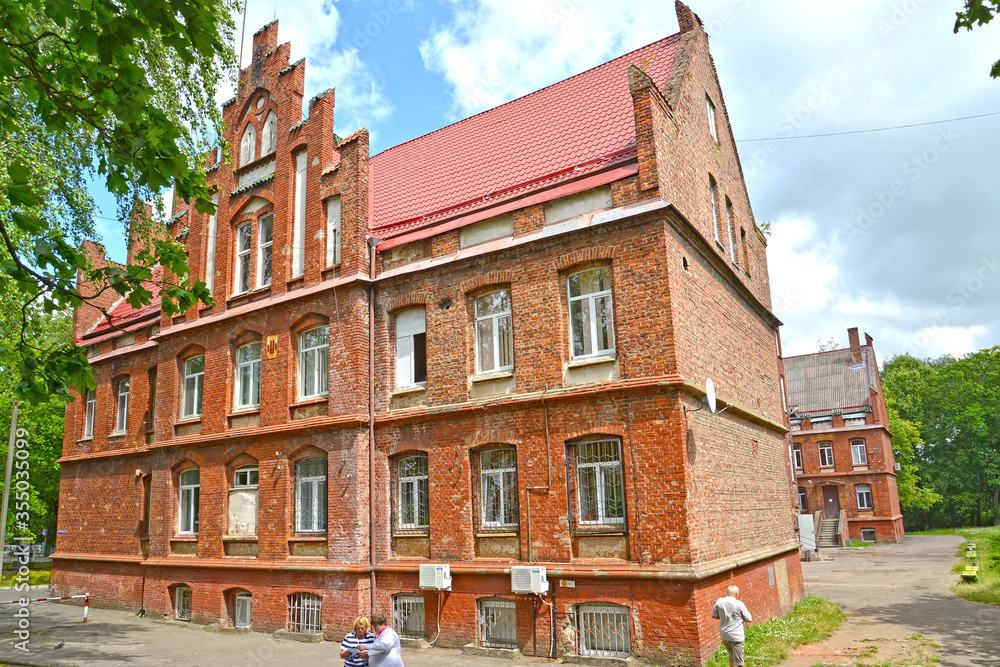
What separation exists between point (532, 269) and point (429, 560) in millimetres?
6124

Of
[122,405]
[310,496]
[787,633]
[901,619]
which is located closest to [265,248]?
[310,496]

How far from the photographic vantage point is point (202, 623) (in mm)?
17016

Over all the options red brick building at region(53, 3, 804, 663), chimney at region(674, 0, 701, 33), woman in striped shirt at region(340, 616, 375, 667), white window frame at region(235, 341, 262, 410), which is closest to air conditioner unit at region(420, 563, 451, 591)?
red brick building at region(53, 3, 804, 663)

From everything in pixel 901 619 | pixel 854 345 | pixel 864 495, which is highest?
pixel 854 345

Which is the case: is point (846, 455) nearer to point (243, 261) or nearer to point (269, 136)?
point (243, 261)

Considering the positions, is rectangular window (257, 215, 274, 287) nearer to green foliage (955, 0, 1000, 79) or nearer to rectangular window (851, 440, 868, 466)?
green foliage (955, 0, 1000, 79)

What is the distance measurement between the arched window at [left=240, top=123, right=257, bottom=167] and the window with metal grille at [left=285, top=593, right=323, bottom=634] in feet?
37.2

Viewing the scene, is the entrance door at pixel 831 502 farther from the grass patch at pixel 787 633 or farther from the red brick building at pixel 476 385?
the grass patch at pixel 787 633

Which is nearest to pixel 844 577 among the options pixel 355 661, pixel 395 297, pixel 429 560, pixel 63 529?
pixel 429 560

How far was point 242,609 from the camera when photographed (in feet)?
54.7

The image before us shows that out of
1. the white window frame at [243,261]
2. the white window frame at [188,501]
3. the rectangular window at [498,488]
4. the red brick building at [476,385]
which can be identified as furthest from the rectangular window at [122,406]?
the rectangular window at [498,488]

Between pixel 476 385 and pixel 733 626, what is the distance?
250 inches

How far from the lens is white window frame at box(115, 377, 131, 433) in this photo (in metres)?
22.0

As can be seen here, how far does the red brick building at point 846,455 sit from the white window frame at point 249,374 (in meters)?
35.4
